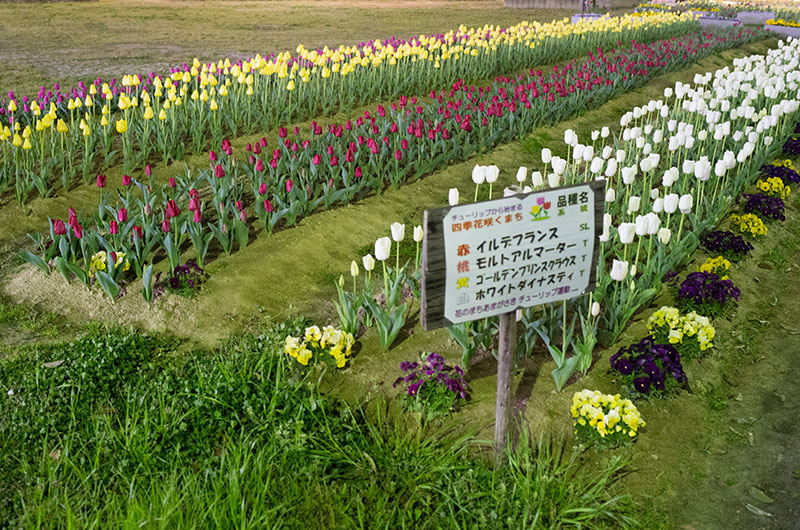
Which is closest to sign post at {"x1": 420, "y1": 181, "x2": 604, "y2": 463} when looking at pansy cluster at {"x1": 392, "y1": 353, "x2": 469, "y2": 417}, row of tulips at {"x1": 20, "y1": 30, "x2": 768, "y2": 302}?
pansy cluster at {"x1": 392, "y1": 353, "x2": 469, "y2": 417}

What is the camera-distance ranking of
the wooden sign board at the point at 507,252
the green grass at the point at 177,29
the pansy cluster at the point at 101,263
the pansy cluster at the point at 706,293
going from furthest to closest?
the green grass at the point at 177,29 → the pansy cluster at the point at 101,263 → the pansy cluster at the point at 706,293 → the wooden sign board at the point at 507,252

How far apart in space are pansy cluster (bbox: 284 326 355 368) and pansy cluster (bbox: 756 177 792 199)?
5004mm

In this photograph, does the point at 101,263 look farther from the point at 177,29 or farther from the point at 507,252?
the point at 177,29

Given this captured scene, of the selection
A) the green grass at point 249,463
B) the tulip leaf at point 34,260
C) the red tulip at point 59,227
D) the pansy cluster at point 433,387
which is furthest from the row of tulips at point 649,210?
the tulip leaf at point 34,260

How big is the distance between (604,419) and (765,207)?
399 centimetres

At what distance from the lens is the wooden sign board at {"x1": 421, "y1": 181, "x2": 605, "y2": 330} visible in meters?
3.08

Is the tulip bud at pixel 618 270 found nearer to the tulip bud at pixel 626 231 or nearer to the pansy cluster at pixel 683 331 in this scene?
the tulip bud at pixel 626 231

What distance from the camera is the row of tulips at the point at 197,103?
7.27 m

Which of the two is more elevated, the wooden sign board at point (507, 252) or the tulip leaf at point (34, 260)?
the wooden sign board at point (507, 252)

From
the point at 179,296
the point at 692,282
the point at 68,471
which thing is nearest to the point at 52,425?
the point at 68,471

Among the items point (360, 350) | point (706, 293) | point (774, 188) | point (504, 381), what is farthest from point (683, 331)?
point (774, 188)

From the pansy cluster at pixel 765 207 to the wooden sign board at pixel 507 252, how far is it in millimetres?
4007

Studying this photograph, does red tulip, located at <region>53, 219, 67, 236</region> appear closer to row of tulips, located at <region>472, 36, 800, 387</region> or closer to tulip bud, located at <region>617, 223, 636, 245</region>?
row of tulips, located at <region>472, 36, 800, 387</region>

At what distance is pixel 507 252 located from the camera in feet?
10.5
